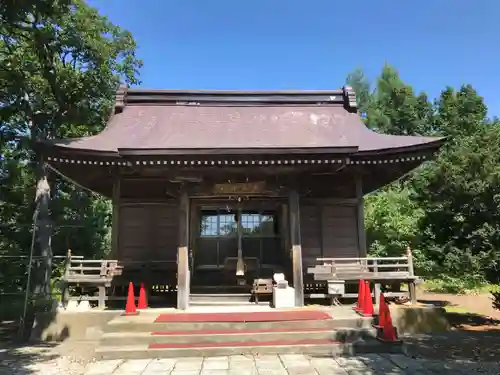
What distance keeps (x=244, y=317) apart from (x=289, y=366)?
2.24 meters

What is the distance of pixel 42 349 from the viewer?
9633 mm

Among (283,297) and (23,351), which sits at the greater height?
(283,297)

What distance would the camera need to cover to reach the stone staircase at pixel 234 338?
7.77 m

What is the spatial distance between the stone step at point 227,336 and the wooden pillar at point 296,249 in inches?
80.7

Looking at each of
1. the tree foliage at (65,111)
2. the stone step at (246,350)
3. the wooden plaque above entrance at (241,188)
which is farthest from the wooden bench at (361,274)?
the tree foliage at (65,111)

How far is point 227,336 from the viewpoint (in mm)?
8227

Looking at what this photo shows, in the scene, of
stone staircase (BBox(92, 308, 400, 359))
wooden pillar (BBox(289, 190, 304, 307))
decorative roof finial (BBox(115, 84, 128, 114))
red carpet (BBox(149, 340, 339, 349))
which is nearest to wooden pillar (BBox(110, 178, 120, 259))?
decorative roof finial (BBox(115, 84, 128, 114))

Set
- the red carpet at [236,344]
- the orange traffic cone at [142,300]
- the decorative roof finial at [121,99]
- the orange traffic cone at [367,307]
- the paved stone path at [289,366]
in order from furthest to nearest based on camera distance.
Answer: the decorative roof finial at [121,99] → the orange traffic cone at [142,300] → the orange traffic cone at [367,307] → the red carpet at [236,344] → the paved stone path at [289,366]

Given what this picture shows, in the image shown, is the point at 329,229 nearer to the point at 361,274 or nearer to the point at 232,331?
the point at 361,274

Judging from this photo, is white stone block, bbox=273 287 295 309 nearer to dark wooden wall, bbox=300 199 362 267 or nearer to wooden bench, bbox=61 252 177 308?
dark wooden wall, bbox=300 199 362 267

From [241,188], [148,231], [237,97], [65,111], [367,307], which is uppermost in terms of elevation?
[65,111]

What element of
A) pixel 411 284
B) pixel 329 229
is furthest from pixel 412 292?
pixel 329 229

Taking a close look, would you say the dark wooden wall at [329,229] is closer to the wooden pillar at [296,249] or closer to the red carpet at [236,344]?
the wooden pillar at [296,249]

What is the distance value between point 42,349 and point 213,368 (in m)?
5.25
